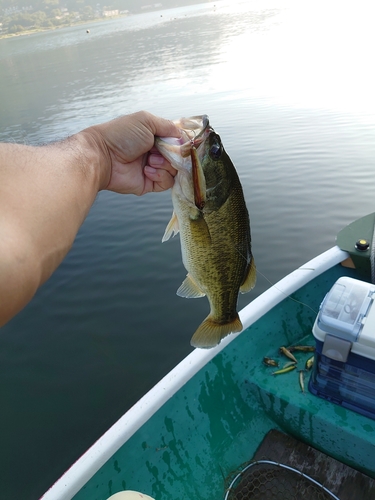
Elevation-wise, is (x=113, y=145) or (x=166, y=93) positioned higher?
(x=113, y=145)

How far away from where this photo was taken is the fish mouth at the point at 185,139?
200cm

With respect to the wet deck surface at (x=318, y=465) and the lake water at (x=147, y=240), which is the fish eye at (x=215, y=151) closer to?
the lake water at (x=147, y=240)

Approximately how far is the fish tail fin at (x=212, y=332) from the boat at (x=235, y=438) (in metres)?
0.62

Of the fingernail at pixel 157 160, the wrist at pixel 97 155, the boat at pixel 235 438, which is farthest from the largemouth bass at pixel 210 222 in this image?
the boat at pixel 235 438

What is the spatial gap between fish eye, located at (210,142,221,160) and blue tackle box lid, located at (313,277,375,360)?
55.1 inches

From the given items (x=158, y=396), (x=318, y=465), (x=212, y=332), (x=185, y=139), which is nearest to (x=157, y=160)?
(x=185, y=139)

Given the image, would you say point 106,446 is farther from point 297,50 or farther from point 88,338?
point 297,50

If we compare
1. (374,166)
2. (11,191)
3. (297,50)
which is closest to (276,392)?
(11,191)

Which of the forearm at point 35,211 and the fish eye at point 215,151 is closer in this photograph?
the forearm at point 35,211

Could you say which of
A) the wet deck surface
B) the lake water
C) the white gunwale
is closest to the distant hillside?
the lake water

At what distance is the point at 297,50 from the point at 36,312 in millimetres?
27896

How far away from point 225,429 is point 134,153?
2.22m

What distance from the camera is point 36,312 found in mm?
6793

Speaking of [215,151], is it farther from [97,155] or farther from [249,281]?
[249,281]
